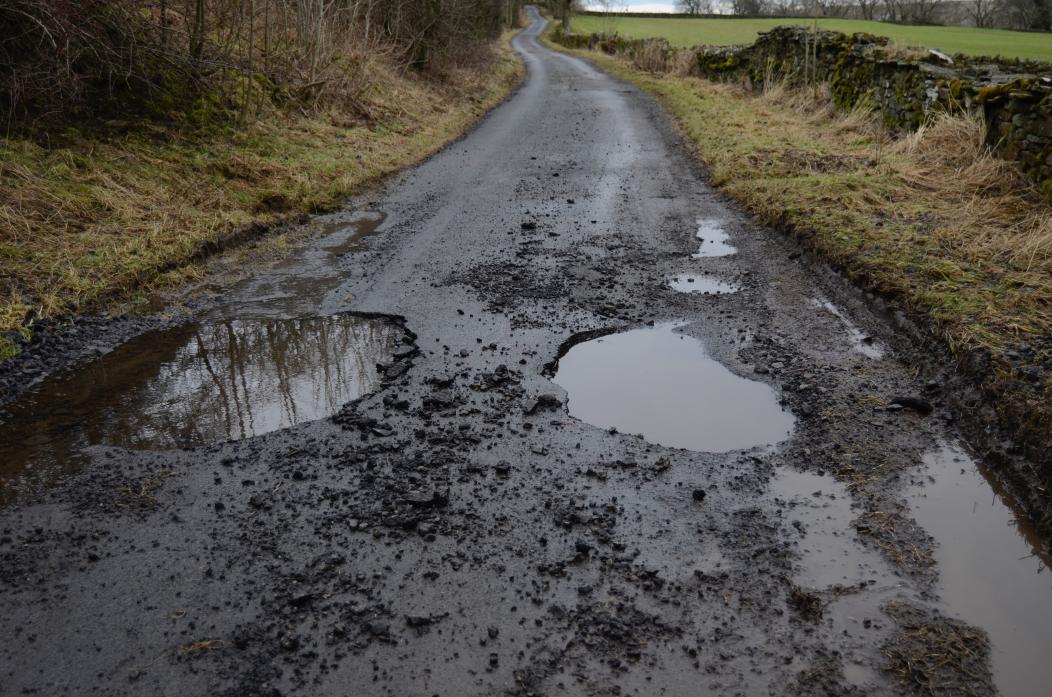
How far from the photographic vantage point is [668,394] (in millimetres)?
4512

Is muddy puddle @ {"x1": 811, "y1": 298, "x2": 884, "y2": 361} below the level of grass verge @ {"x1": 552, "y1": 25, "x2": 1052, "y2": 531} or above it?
below

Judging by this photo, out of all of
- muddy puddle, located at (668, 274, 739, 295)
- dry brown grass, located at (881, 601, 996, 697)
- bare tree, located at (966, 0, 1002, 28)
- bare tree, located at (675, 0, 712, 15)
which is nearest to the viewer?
dry brown grass, located at (881, 601, 996, 697)

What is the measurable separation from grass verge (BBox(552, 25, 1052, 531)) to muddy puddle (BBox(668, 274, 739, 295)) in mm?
1047

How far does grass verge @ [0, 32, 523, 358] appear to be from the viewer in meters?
5.79

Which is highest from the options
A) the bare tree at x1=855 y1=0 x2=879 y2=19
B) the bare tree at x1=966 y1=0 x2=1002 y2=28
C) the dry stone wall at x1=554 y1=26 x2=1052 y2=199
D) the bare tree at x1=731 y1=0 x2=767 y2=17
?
the bare tree at x1=731 y1=0 x2=767 y2=17

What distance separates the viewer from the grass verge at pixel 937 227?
14.1ft

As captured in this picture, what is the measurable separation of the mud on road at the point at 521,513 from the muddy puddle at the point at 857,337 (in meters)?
0.02

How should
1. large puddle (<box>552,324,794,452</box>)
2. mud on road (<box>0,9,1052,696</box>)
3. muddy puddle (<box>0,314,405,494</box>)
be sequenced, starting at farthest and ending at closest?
large puddle (<box>552,324,794,452</box>) < muddy puddle (<box>0,314,405,494</box>) < mud on road (<box>0,9,1052,696</box>)

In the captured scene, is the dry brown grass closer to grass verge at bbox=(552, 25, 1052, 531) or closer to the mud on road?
the mud on road

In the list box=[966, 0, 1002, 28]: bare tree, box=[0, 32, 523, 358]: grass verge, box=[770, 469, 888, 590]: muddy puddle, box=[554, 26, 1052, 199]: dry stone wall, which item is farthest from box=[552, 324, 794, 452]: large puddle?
box=[966, 0, 1002, 28]: bare tree

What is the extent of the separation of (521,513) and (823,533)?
1341 millimetres

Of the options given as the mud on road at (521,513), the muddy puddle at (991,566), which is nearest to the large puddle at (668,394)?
the mud on road at (521,513)

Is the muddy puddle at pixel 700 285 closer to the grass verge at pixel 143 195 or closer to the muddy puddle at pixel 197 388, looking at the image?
the muddy puddle at pixel 197 388

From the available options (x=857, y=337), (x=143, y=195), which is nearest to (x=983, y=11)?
(x=857, y=337)
